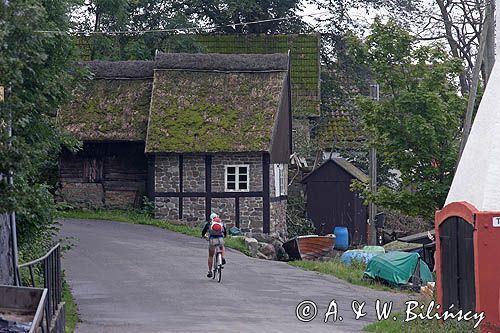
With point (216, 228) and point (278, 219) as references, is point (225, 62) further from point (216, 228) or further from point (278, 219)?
point (216, 228)

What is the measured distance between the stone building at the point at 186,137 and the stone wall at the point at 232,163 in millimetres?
36

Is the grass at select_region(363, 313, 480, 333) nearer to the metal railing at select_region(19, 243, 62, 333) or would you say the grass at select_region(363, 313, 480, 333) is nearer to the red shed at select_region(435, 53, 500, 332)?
the red shed at select_region(435, 53, 500, 332)

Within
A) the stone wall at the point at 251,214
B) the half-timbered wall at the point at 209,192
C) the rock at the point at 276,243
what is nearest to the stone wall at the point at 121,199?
the half-timbered wall at the point at 209,192

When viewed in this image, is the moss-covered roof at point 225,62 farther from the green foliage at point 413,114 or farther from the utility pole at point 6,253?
the utility pole at point 6,253

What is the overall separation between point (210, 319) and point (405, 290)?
9639 mm

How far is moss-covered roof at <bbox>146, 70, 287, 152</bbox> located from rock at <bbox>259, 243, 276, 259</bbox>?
3668 mm

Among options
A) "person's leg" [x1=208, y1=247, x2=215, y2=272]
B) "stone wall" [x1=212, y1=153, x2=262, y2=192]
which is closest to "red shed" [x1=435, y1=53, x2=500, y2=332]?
"person's leg" [x1=208, y1=247, x2=215, y2=272]

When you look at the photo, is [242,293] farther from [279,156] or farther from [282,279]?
[279,156]

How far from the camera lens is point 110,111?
36344 mm

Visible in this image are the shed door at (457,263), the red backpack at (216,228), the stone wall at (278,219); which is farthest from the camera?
the stone wall at (278,219)

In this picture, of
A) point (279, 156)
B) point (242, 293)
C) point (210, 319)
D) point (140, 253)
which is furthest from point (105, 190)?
point (210, 319)

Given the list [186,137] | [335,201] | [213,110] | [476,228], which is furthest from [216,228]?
[335,201]

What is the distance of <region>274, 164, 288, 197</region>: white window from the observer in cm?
3653

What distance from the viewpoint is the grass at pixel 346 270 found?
25.4 metres
